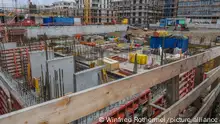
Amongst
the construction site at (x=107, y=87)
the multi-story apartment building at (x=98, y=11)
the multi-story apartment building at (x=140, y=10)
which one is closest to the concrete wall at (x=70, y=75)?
the construction site at (x=107, y=87)

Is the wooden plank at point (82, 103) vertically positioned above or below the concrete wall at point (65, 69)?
above

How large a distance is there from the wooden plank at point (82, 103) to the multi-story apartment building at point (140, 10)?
52.8m

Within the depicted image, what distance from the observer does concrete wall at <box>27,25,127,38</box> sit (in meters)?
20.2

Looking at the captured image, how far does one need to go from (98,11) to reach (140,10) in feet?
48.3

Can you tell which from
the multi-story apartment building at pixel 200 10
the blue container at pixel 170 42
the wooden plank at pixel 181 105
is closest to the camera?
the wooden plank at pixel 181 105

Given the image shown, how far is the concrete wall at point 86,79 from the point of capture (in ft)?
15.4

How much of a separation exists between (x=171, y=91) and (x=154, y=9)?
60.4m

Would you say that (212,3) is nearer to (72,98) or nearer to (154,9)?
(154,9)

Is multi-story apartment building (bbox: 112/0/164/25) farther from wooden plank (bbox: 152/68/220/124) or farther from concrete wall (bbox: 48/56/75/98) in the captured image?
wooden plank (bbox: 152/68/220/124)

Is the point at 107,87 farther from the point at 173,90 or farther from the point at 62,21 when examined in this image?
the point at 62,21

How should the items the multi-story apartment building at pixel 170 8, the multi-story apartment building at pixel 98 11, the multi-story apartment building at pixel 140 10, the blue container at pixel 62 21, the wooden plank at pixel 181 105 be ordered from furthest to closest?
the multi-story apartment building at pixel 170 8 → the multi-story apartment building at pixel 140 10 → the multi-story apartment building at pixel 98 11 → the blue container at pixel 62 21 → the wooden plank at pixel 181 105

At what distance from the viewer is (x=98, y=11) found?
49750 mm

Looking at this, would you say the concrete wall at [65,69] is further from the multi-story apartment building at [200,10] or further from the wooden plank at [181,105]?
the multi-story apartment building at [200,10]

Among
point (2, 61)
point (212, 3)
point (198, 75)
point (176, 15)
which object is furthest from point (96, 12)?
point (198, 75)
